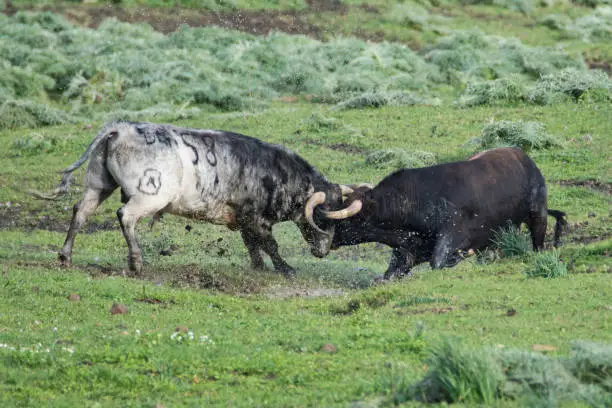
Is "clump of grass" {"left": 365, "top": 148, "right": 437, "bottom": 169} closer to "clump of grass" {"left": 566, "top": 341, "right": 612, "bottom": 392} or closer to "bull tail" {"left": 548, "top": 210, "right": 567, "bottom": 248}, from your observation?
"bull tail" {"left": 548, "top": 210, "right": 567, "bottom": 248}

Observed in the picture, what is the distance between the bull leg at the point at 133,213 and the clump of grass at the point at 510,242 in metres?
4.16

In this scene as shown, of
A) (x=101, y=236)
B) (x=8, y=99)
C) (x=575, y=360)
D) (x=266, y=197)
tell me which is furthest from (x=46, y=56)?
(x=575, y=360)

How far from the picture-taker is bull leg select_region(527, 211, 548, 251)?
1316cm

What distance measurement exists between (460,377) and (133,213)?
245 inches

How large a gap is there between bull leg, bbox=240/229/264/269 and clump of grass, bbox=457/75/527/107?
36.8 feet

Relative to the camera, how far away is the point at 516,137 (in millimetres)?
19203

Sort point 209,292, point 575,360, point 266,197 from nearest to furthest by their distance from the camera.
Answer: point 575,360 < point 209,292 < point 266,197

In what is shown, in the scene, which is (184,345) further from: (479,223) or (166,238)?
(166,238)

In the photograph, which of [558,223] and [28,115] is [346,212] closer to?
[558,223]

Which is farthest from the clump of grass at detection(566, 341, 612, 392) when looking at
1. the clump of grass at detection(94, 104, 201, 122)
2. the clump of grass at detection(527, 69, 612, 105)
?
the clump of grass at detection(94, 104, 201, 122)

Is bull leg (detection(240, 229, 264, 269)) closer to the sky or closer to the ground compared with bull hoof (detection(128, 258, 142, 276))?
closer to the ground

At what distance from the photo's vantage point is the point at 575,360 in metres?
6.91

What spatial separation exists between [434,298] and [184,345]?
9.90 ft

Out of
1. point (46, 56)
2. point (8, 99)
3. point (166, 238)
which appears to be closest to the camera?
point (166, 238)
